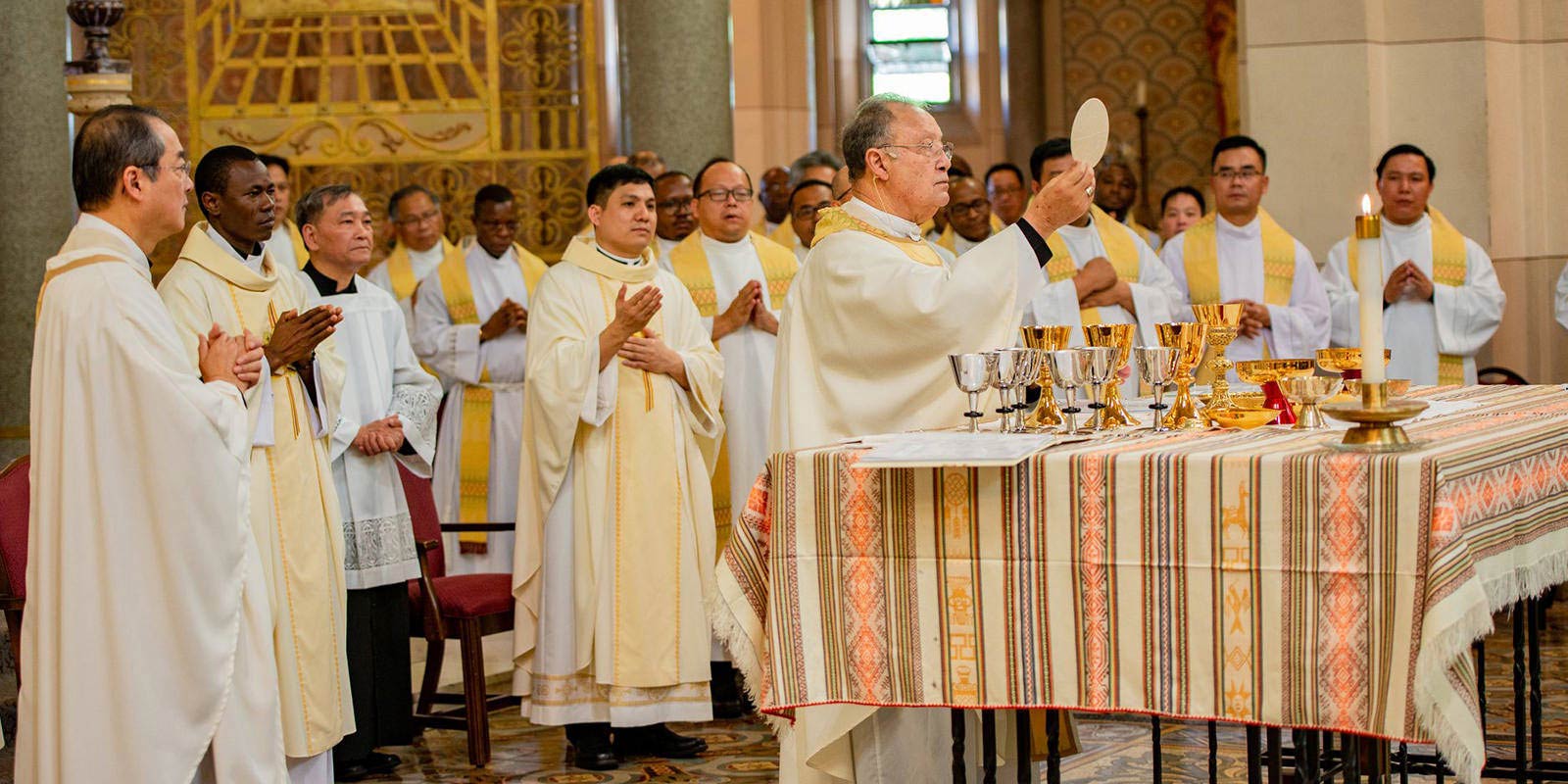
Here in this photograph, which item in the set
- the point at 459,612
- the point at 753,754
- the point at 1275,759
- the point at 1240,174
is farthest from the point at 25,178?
the point at 1275,759

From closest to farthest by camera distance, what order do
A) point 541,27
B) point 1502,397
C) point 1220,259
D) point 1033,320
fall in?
point 1502,397 < point 1033,320 < point 1220,259 < point 541,27

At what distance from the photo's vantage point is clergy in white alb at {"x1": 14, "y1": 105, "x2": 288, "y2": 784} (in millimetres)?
4113

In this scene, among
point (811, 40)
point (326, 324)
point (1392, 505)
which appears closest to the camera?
point (1392, 505)

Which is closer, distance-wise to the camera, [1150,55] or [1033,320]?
[1033,320]

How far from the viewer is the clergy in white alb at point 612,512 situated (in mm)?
5898

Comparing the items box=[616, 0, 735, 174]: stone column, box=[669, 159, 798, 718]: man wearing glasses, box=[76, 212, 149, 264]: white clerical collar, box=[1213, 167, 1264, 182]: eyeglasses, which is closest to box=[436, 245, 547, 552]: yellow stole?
box=[616, 0, 735, 174]: stone column

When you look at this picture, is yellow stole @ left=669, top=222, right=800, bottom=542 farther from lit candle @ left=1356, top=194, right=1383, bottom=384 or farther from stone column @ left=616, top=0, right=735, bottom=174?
lit candle @ left=1356, top=194, right=1383, bottom=384

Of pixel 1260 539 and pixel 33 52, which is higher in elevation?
pixel 33 52

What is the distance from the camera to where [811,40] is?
15.6 meters

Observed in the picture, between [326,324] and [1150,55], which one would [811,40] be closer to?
[1150,55]

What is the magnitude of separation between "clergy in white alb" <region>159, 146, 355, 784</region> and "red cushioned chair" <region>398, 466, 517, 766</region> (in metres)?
0.72

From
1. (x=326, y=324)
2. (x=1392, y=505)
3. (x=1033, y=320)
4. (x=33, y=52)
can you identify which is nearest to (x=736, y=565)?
(x=1392, y=505)

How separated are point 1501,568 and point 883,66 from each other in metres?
13.7

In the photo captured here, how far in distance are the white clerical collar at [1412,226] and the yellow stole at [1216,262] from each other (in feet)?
2.02
